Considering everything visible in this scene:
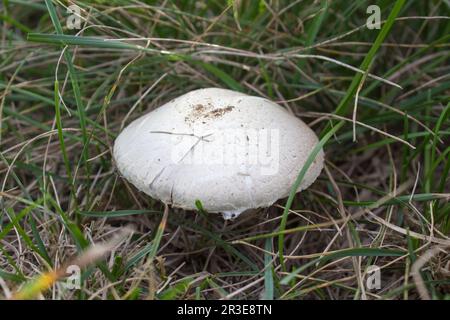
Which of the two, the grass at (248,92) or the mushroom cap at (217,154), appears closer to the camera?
the mushroom cap at (217,154)

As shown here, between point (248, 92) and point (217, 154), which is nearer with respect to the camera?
point (217, 154)

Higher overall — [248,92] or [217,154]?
[248,92]

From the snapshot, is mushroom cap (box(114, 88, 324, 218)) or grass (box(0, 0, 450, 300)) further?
grass (box(0, 0, 450, 300))
